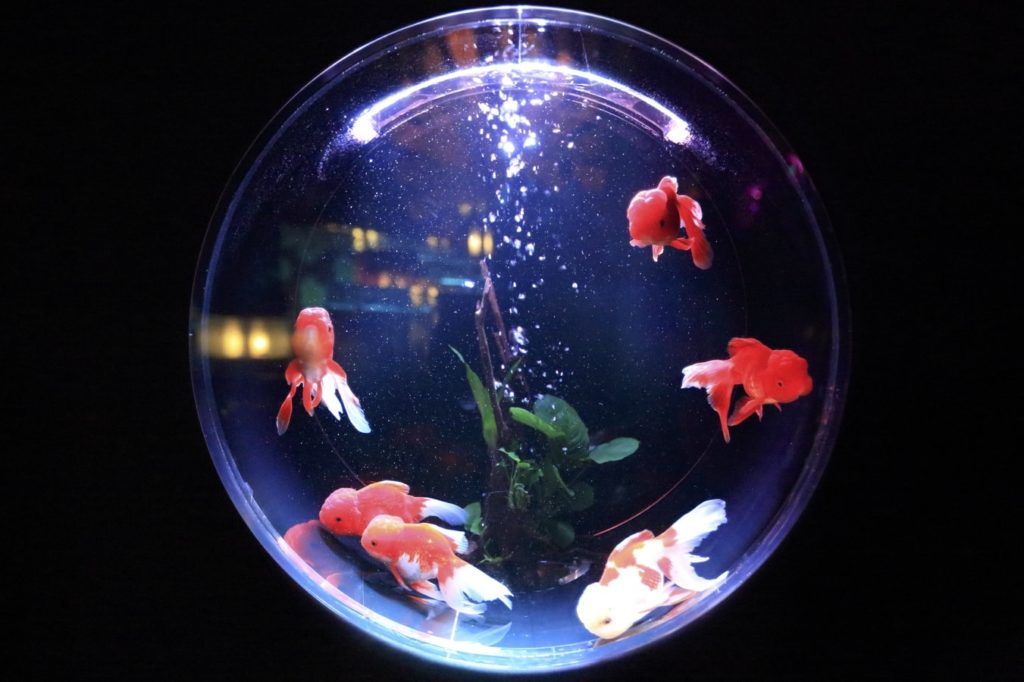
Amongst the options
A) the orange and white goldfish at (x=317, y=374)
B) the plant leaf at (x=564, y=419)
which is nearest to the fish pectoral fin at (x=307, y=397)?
the orange and white goldfish at (x=317, y=374)

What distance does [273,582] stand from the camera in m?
1.40

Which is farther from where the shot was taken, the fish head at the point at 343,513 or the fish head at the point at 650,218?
the fish head at the point at 343,513

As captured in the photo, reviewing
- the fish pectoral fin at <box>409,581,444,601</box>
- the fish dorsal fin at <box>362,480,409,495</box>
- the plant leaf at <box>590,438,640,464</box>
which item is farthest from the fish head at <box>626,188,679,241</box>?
the fish pectoral fin at <box>409,581,444,601</box>

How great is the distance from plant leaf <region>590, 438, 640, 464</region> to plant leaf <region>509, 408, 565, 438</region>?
0.20 feet

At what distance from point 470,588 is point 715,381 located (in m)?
0.49

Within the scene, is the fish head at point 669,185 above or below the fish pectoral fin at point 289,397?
above

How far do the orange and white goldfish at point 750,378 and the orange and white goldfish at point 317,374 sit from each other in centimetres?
52

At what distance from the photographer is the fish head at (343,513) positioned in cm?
120

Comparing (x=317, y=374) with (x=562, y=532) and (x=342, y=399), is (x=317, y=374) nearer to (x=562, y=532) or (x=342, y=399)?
(x=342, y=399)

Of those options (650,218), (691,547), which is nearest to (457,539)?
(691,547)

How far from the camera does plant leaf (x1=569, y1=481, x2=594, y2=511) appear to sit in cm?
118

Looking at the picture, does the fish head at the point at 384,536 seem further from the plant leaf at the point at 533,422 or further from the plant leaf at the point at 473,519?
the plant leaf at the point at 533,422

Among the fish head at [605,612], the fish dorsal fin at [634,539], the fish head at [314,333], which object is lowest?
the fish head at [605,612]

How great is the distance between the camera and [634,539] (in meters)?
1.19
